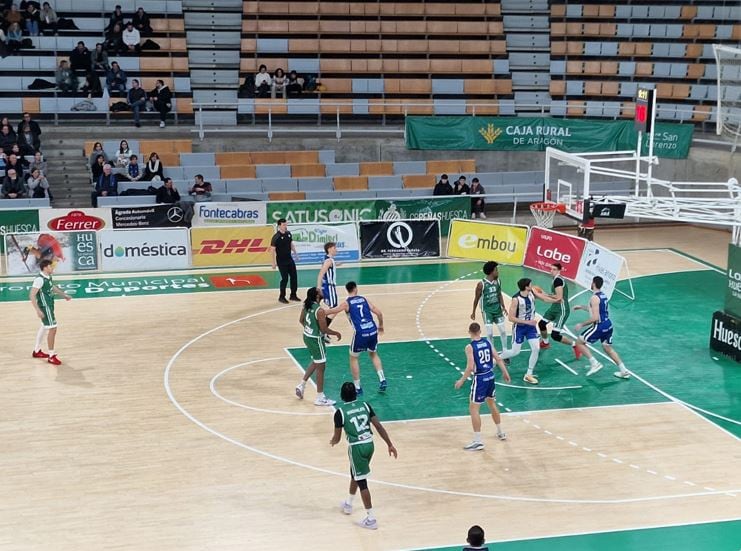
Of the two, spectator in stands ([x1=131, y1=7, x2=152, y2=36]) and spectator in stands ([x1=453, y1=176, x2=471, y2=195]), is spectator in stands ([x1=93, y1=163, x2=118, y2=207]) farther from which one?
spectator in stands ([x1=453, y1=176, x2=471, y2=195])

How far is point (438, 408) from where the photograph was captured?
634 inches

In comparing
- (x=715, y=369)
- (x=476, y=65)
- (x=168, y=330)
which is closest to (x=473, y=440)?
(x=715, y=369)

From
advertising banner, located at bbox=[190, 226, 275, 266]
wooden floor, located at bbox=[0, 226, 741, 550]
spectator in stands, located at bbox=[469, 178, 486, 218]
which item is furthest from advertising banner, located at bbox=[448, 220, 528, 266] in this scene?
wooden floor, located at bbox=[0, 226, 741, 550]

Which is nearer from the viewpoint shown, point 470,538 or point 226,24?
point 470,538

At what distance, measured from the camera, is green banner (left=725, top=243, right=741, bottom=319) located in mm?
18422

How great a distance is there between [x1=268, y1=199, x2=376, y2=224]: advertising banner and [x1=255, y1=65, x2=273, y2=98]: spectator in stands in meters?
6.20

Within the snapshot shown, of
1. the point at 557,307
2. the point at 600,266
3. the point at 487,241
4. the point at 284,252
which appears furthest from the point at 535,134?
the point at 557,307

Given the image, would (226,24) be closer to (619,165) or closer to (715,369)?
(619,165)

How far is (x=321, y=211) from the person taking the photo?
90.6ft

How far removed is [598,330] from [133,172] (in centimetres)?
1511

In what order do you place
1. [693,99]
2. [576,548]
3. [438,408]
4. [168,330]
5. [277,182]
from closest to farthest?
[576,548]
[438,408]
[168,330]
[277,182]
[693,99]

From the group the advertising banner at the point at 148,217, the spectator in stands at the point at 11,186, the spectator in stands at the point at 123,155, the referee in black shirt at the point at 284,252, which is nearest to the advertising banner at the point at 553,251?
the referee in black shirt at the point at 284,252

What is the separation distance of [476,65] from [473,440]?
22030mm

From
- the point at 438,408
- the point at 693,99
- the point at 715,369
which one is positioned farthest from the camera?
the point at 693,99
